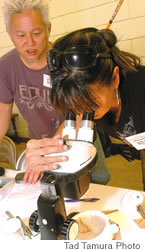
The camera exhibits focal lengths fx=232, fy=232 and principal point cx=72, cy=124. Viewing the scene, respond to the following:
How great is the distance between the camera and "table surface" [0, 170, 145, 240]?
2.42 feet

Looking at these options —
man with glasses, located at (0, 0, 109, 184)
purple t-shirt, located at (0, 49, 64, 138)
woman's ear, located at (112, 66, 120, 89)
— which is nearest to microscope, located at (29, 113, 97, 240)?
woman's ear, located at (112, 66, 120, 89)

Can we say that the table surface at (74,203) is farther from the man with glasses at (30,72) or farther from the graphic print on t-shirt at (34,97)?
the graphic print on t-shirt at (34,97)

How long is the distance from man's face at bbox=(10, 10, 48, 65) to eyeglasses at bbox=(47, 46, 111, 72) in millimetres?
537

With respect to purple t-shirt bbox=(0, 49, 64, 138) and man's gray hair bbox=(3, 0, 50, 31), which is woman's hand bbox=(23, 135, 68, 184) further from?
man's gray hair bbox=(3, 0, 50, 31)

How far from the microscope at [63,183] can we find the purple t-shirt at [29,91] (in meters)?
0.66

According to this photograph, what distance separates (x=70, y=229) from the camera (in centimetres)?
61

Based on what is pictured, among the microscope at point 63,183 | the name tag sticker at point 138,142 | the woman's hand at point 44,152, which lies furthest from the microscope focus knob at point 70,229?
the name tag sticker at point 138,142

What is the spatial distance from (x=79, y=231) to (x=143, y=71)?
63 cm

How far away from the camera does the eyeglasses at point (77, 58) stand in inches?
27.5

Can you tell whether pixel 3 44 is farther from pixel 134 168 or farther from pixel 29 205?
pixel 29 205

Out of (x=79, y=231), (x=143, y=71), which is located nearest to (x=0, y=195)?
(x=79, y=231)

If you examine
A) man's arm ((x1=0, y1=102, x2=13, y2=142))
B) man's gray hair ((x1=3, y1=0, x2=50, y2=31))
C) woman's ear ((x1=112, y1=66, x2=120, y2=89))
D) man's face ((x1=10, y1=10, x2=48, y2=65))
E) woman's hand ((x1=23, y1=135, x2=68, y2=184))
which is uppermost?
man's gray hair ((x1=3, y1=0, x2=50, y2=31))

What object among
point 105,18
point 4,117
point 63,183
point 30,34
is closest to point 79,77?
point 63,183

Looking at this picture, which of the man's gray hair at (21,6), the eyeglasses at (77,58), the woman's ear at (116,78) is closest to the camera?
the eyeglasses at (77,58)
